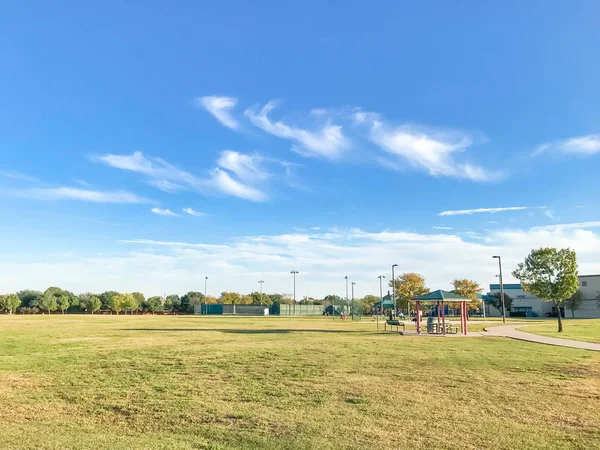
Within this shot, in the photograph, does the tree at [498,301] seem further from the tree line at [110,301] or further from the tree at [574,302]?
the tree line at [110,301]

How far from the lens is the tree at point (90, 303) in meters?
118

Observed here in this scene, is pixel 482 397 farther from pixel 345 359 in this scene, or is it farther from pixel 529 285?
pixel 529 285

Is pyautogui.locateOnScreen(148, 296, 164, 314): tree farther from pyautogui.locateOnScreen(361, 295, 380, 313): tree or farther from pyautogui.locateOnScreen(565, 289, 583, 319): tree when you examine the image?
pyautogui.locateOnScreen(565, 289, 583, 319): tree

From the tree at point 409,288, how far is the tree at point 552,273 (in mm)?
33524

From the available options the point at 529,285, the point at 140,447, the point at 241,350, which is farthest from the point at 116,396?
the point at 529,285

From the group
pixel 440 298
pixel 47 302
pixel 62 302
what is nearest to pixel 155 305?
pixel 62 302

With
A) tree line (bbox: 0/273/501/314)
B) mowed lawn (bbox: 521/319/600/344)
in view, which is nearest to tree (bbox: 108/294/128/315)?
tree line (bbox: 0/273/501/314)

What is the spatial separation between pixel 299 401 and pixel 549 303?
3731 inches

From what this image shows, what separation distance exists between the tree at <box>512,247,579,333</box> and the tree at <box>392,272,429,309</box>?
110 feet

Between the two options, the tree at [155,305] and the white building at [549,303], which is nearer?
the white building at [549,303]

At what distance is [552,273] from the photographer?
33.8 metres

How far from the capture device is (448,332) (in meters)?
32.7

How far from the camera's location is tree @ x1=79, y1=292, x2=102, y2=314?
387 feet

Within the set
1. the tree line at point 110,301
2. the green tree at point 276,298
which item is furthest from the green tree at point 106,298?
the green tree at point 276,298
